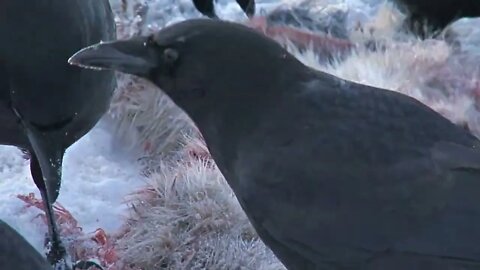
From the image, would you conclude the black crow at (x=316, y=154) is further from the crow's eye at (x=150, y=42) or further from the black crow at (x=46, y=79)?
the black crow at (x=46, y=79)

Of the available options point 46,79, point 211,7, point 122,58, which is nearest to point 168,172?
point 46,79

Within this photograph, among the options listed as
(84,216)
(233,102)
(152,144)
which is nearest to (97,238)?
(84,216)

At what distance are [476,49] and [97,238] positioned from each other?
6.55 feet

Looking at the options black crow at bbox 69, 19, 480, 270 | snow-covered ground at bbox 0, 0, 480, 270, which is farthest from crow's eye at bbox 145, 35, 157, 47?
snow-covered ground at bbox 0, 0, 480, 270

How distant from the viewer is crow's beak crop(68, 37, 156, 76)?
186 centimetres

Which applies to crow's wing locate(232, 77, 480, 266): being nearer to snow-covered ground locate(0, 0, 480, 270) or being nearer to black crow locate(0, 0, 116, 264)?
black crow locate(0, 0, 116, 264)

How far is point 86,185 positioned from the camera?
2938 mm

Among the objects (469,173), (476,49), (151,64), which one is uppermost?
(151,64)

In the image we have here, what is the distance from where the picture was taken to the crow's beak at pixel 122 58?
1857 millimetres

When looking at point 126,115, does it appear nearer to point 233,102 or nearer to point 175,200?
point 175,200

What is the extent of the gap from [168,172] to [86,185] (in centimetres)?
24

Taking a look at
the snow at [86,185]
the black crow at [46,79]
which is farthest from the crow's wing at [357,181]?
the snow at [86,185]

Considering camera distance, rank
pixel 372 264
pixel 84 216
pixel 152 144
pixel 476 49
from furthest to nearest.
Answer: pixel 476 49, pixel 152 144, pixel 84 216, pixel 372 264

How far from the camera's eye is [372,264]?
185 cm
